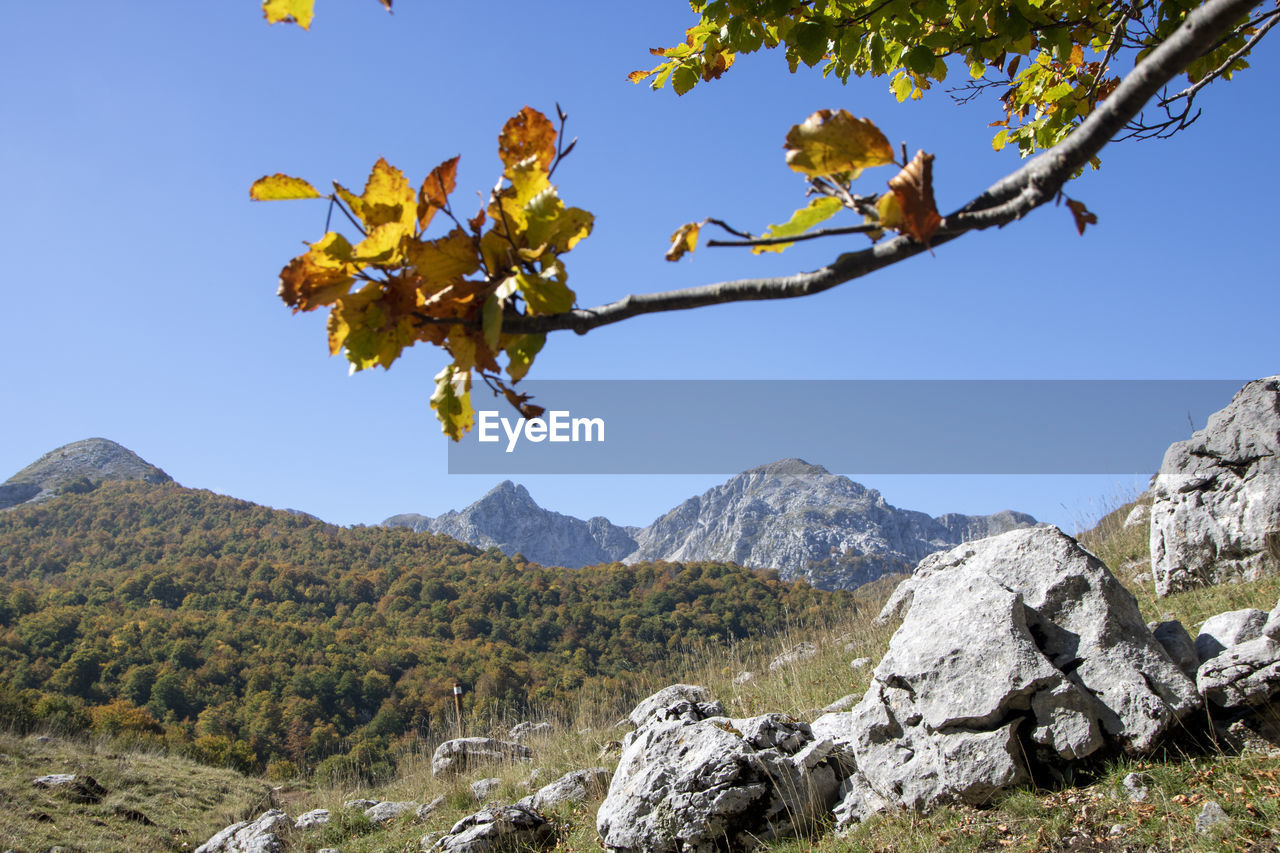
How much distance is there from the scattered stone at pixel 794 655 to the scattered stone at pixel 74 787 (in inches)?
328

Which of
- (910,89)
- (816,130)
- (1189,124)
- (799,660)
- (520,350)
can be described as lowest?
(799,660)

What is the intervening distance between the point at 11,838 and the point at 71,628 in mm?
26340

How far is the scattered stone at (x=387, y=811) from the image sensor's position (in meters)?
6.64

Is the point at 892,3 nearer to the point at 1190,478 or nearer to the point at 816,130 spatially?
the point at 816,130

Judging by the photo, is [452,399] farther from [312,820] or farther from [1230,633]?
[312,820]

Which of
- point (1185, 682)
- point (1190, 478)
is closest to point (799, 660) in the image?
point (1190, 478)

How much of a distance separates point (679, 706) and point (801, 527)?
263ft

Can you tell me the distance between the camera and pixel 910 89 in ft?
9.39

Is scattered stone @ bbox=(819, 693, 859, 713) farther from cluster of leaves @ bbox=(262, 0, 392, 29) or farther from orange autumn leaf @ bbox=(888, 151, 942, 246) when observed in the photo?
cluster of leaves @ bbox=(262, 0, 392, 29)

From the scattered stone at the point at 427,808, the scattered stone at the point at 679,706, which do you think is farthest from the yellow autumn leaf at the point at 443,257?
the scattered stone at the point at 427,808

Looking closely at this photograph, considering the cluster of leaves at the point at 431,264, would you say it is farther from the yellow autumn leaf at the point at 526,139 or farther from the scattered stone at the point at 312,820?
the scattered stone at the point at 312,820

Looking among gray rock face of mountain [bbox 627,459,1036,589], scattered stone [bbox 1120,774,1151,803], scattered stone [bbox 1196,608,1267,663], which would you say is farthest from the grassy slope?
gray rock face of mountain [bbox 627,459,1036,589]

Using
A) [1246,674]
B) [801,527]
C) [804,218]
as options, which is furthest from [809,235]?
[801,527]

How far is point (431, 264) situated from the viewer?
2.37ft
